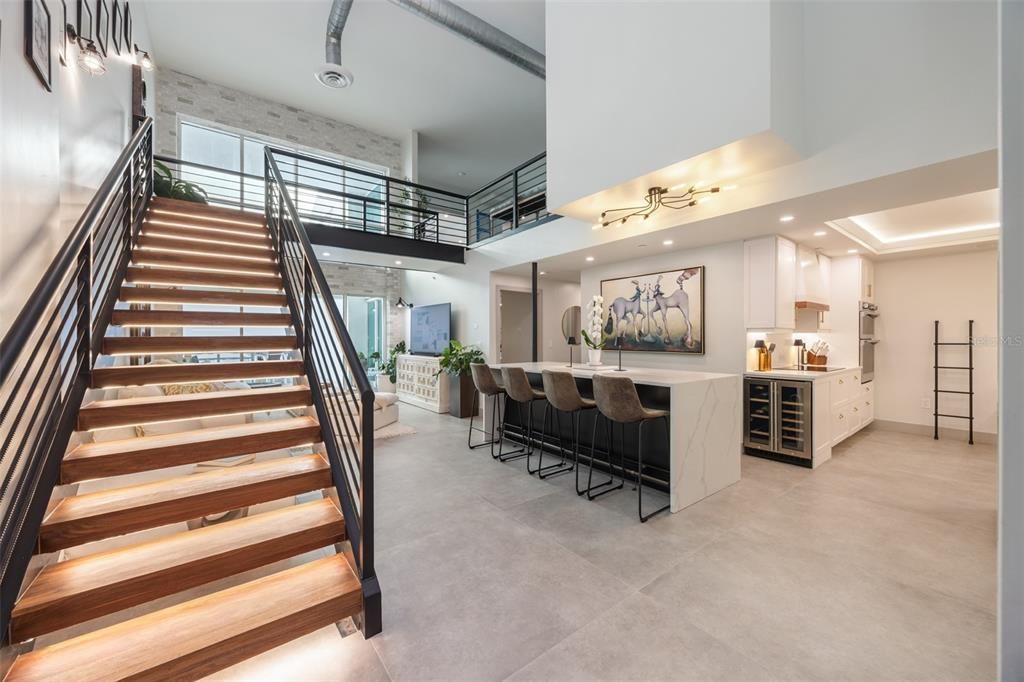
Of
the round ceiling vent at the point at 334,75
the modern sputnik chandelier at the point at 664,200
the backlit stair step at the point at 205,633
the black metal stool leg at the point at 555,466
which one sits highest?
the round ceiling vent at the point at 334,75

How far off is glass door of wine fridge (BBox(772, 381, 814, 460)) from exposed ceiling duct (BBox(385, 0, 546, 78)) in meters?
5.12

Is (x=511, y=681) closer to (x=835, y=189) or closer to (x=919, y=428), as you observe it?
(x=835, y=189)

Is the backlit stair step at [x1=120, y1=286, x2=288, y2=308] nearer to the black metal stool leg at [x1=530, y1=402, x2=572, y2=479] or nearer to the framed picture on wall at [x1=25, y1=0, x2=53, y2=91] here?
the framed picture on wall at [x1=25, y1=0, x2=53, y2=91]

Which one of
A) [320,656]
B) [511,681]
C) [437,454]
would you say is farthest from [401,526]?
[437,454]

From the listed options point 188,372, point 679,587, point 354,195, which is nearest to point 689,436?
point 679,587

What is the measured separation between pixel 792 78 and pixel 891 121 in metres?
0.70

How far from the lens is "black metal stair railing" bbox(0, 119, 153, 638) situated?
4.56ft

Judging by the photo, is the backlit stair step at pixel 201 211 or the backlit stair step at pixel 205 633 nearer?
the backlit stair step at pixel 205 633

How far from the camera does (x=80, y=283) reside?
86.9 inches

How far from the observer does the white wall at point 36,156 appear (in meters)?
1.67

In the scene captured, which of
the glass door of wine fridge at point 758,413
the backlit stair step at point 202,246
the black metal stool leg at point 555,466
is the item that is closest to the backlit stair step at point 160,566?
the black metal stool leg at point 555,466

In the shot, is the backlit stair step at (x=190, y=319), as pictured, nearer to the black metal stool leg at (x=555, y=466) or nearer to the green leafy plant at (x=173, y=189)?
the black metal stool leg at (x=555, y=466)

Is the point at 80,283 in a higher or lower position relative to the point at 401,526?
higher
